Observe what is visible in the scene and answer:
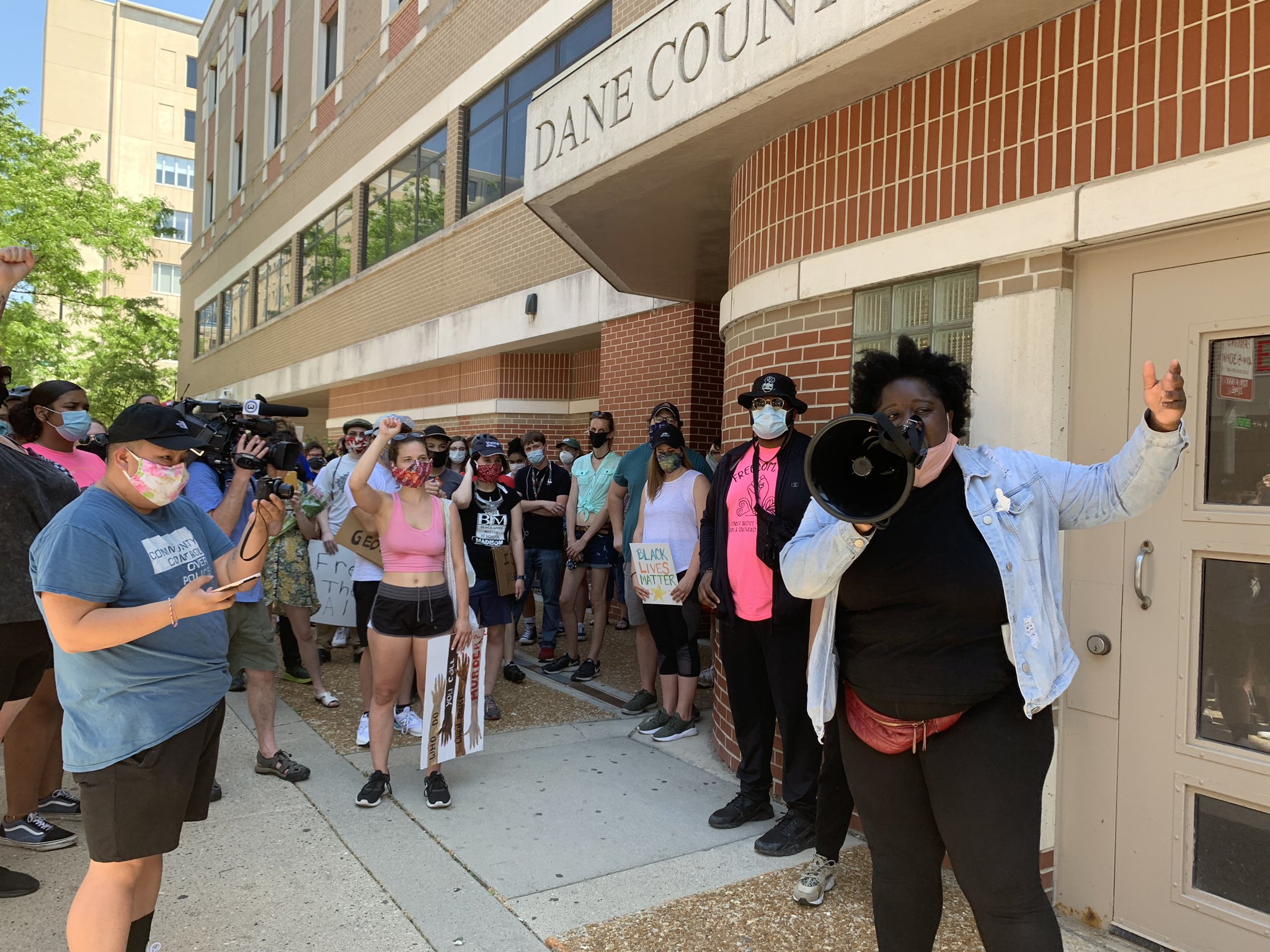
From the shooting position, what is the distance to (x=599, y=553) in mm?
7535

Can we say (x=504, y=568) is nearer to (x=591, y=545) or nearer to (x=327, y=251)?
(x=591, y=545)

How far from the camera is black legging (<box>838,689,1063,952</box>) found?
6.84 feet

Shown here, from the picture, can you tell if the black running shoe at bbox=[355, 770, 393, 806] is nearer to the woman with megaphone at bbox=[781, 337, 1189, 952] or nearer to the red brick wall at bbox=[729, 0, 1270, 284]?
the woman with megaphone at bbox=[781, 337, 1189, 952]

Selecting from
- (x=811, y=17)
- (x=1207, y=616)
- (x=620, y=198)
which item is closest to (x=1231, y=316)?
(x=1207, y=616)

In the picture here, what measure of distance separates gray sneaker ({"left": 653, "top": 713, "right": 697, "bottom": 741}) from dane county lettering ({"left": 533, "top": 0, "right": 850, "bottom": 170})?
3.50m

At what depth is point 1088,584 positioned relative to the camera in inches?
130

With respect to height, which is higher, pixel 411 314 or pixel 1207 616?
pixel 411 314

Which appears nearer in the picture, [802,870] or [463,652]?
[802,870]

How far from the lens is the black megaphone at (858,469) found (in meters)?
1.99

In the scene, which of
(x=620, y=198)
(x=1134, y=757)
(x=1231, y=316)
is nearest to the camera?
(x=1231, y=316)

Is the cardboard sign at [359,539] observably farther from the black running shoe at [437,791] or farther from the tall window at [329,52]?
the tall window at [329,52]

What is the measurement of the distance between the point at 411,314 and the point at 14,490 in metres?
10.6

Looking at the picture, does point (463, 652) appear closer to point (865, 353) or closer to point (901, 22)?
point (865, 353)

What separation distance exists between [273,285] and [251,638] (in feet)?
61.3
